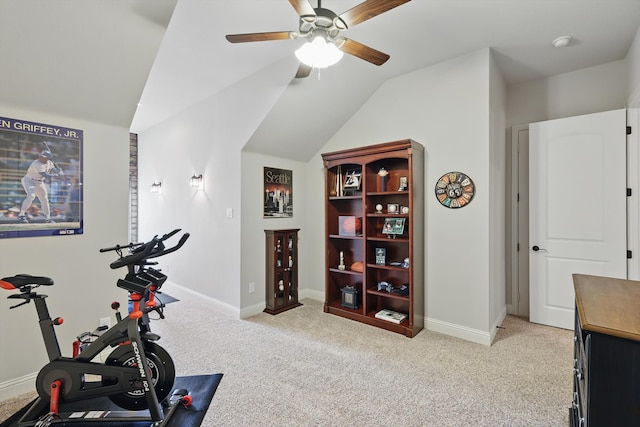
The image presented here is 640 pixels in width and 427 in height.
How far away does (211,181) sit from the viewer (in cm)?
405

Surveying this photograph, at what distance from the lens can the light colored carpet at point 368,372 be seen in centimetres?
190

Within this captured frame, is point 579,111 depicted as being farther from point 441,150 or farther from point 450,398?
point 450,398

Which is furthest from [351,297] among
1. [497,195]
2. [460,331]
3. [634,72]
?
[634,72]

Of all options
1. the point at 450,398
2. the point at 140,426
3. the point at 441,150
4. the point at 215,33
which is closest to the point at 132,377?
the point at 140,426

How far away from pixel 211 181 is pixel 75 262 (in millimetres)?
1920

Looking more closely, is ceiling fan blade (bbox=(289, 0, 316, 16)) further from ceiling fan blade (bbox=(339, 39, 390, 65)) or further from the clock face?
the clock face

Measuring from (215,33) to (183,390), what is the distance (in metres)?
2.86

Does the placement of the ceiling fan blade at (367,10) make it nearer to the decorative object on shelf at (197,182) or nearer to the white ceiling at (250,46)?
the white ceiling at (250,46)

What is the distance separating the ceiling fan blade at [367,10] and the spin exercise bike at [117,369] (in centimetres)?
180

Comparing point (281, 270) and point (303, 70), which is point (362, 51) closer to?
point (303, 70)

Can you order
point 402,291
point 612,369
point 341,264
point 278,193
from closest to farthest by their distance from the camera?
point 612,369, point 402,291, point 341,264, point 278,193

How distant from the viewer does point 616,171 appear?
9.71 ft

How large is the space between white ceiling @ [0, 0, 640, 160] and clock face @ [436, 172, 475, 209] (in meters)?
1.25

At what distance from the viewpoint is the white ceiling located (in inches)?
75.2
